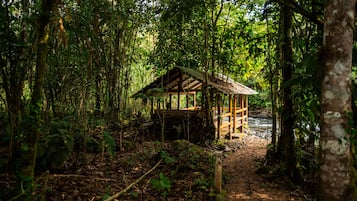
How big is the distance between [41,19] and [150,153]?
191 inches

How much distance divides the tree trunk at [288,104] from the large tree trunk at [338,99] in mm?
4189

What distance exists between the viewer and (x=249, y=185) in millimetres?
6656

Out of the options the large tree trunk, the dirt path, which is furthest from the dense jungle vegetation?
the dirt path

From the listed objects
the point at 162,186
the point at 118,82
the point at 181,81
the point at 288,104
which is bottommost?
the point at 162,186

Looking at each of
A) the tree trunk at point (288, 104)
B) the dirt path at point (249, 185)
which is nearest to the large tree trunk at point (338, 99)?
the dirt path at point (249, 185)

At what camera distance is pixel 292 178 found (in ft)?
23.0

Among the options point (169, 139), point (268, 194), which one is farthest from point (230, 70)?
point (268, 194)

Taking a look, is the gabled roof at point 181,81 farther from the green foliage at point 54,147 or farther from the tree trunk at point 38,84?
the tree trunk at point 38,84

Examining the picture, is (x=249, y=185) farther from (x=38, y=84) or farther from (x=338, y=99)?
(x=38, y=84)

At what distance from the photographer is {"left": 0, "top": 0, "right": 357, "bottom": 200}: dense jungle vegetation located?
2.84 meters

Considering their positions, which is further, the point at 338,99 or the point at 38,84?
the point at 38,84

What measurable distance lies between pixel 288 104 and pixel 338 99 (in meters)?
4.38

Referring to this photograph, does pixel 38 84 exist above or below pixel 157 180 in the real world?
above

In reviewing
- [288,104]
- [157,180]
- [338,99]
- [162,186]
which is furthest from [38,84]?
[288,104]
